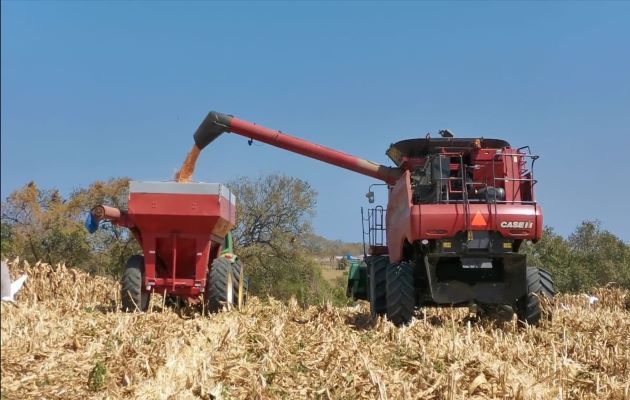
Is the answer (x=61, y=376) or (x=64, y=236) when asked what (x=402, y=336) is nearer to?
(x=61, y=376)

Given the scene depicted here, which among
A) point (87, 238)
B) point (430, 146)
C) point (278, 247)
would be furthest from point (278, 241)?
point (430, 146)

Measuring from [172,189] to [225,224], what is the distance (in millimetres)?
1252

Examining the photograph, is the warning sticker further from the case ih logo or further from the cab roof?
the cab roof

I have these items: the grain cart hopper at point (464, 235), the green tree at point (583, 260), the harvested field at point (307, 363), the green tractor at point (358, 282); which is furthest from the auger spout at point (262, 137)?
the green tree at point (583, 260)

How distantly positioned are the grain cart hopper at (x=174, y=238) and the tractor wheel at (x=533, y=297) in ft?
13.8

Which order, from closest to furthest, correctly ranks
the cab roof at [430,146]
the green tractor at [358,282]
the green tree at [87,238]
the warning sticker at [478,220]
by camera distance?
1. the warning sticker at [478,220]
2. the cab roof at [430,146]
3. the green tractor at [358,282]
4. the green tree at [87,238]

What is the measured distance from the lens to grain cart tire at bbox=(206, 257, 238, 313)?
919cm

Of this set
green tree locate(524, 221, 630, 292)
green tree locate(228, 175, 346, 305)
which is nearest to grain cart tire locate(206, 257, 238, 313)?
green tree locate(228, 175, 346, 305)

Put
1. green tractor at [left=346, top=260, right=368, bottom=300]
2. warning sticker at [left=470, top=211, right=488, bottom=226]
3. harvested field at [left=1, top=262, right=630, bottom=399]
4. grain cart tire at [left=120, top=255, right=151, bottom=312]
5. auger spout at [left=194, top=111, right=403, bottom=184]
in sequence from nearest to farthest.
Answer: harvested field at [left=1, top=262, right=630, bottom=399] < warning sticker at [left=470, top=211, right=488, bottom=226] < grain cart tire at [left=120, top=255, right=151, bottom=312] < green tractor at [left=346, top=260, right=368, bottom=300] < auger spout at [left=194, top=111, right=403, bottom=184]

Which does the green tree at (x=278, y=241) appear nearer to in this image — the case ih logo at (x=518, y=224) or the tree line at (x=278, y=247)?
the tree line at (x=278, y=247)

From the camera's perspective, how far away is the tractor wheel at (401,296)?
827 centimetres

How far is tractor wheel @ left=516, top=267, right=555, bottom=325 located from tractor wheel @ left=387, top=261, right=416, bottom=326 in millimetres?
1594

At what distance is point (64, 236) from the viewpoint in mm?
14539

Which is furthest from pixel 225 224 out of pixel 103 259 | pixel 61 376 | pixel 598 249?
pixel 598 249
